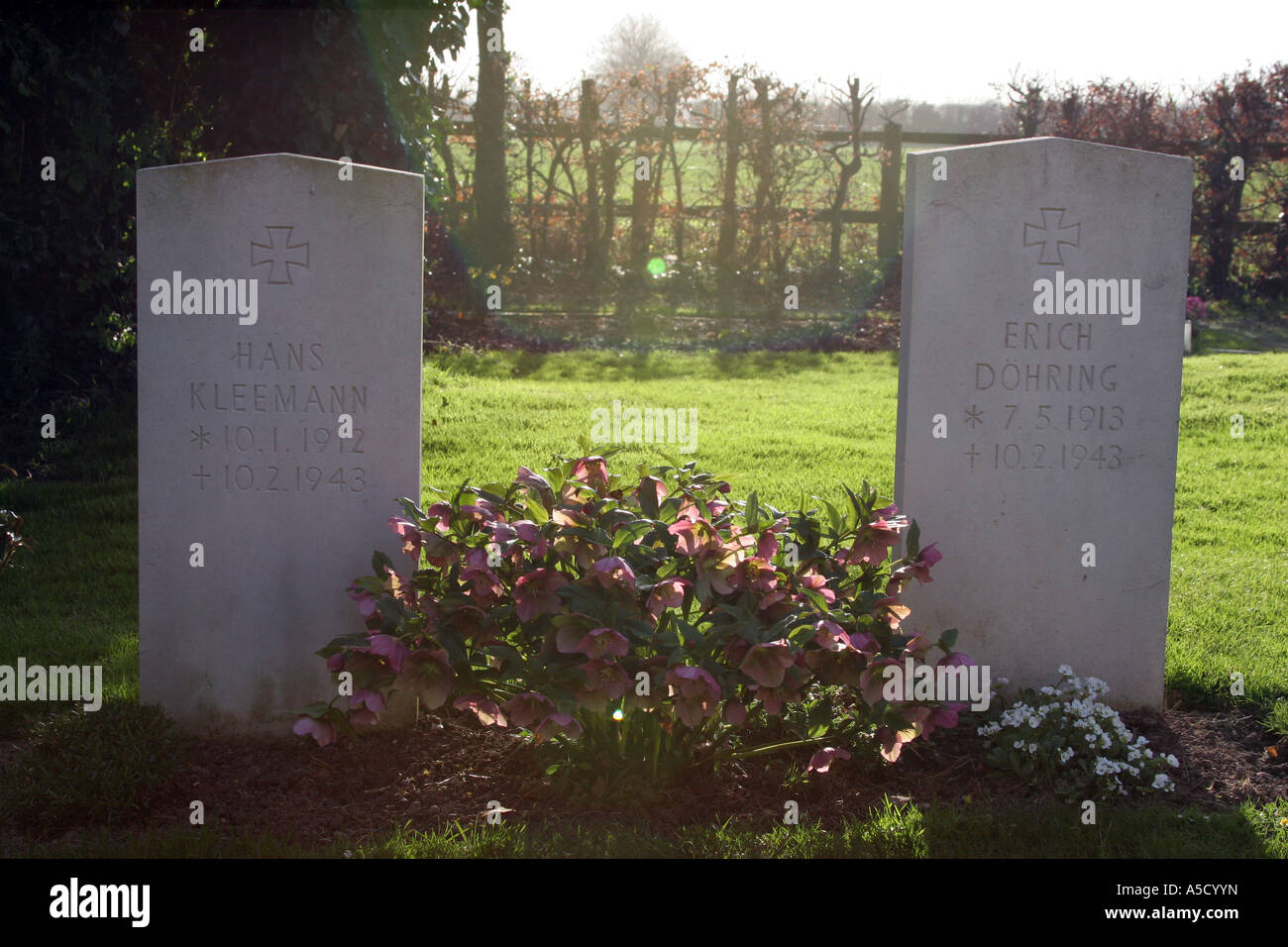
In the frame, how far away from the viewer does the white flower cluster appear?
12.0 ft

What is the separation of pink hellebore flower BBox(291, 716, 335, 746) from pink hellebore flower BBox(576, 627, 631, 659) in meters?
0.89

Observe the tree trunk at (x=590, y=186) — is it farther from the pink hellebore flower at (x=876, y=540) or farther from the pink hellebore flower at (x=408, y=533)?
the pink hellebore flower at (x=876, y=540)

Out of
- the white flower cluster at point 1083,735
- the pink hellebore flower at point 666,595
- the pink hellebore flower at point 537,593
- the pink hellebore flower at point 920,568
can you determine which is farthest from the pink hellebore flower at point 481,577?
the white flower cluster at point 1083,735

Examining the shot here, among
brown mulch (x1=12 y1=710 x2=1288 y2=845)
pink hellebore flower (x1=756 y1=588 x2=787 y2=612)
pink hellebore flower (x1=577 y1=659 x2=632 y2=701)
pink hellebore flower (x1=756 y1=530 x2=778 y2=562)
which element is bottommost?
brown mulch (x1=12 y1=710 x2=1288 y2=845)

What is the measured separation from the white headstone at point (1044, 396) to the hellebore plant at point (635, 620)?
595mm

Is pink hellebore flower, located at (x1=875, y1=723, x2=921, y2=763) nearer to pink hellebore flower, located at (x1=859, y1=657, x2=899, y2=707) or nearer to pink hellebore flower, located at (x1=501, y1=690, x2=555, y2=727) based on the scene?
pink hellebore flower, located at (x1=859, y1=657, x2=899, y2=707)

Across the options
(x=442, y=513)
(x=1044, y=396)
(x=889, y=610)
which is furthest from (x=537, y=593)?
(x=1044, y=396)

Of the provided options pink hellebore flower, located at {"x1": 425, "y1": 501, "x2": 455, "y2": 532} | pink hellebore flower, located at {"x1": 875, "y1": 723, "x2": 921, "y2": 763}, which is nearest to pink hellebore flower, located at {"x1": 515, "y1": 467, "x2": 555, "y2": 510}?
pink hellebore flower, located at {"x1": 425, "y1": 501, "x2": 455, "y2": 532}

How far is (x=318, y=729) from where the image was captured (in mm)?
3438

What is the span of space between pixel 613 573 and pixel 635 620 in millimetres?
182

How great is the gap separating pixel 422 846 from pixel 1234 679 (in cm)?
321

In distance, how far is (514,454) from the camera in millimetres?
7320
